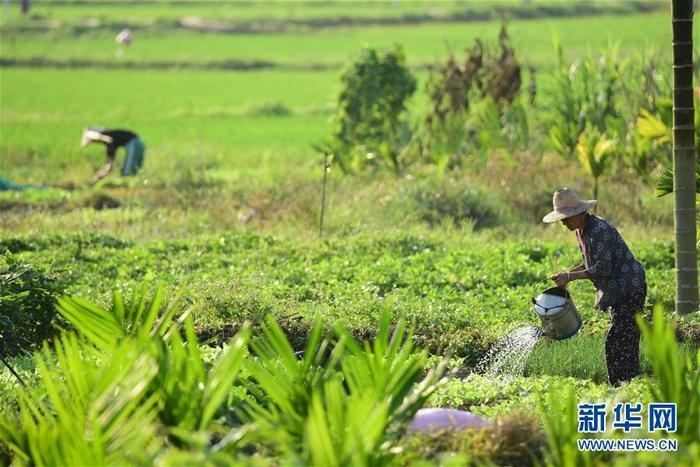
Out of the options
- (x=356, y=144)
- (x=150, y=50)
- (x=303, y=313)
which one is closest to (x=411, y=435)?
(x=303, y=313)

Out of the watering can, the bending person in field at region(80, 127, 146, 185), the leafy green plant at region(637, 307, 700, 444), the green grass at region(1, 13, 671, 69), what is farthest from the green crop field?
the green grass at region(1, 13, 671, 69)

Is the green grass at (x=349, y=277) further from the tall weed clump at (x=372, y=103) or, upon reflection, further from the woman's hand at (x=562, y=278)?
the tall weed clump at (x=372, y=103)

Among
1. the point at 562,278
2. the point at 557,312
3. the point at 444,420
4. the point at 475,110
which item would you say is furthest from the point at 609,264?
the point at 475,110

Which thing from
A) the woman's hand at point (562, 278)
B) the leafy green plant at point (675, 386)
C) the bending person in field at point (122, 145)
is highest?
the leafy green plant at point (675, 386)

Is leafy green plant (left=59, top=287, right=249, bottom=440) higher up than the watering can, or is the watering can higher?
leafy green plant (left=59, top=287, right=249, bottom=440)

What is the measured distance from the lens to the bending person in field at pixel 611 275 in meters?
8.27

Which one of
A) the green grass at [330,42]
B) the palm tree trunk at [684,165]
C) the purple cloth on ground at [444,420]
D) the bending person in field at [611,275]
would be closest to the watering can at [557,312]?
the bending person in field at [611,275]

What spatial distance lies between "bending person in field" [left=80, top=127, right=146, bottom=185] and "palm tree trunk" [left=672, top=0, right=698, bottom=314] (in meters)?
10.8

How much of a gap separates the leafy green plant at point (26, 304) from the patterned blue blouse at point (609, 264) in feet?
12.0

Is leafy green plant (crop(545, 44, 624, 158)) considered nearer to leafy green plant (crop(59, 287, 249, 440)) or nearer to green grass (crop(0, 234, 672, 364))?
green grass (crop(0, 234, 672, 364))

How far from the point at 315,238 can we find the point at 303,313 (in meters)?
3.62

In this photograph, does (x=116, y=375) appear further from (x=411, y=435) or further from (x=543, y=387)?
(x=543, y=387)

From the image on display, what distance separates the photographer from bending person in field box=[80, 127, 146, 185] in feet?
64.5

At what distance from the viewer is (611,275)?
842cm
